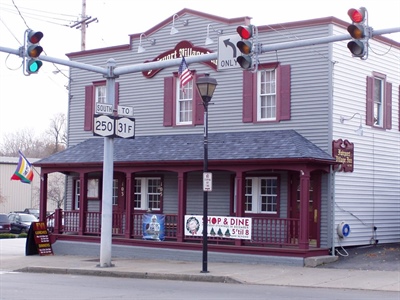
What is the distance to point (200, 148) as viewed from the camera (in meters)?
23.9

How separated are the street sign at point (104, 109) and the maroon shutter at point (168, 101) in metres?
5.71

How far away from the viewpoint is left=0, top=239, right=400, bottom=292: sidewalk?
17.4 metres

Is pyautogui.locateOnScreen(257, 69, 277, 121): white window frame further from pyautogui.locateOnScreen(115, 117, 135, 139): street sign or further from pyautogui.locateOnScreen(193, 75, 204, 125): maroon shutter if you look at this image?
pyautogui.locateOnScreen(115, 117, 135, 139): street sign

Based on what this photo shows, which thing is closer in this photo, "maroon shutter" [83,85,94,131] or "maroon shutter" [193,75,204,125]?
"maroon shutter" [193,75,204,125]

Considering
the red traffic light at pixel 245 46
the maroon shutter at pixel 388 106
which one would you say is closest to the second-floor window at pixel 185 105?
the maroon shutter at pixel 388 106

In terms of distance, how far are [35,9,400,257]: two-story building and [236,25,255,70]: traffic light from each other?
610 cm

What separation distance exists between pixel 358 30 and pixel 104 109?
28.5 feet

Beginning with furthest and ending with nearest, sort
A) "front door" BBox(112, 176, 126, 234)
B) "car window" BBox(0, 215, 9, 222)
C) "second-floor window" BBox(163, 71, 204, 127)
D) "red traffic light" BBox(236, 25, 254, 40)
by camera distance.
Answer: "car window" BBox(0, 215, 9, 222), "front door" BBox(112, 176, 126, 234), "second-floor window" BBox(163, 71, 204, 127), "red traffic light" BBox(236, 25, 254, 40)

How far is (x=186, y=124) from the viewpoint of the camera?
25547 millimetres

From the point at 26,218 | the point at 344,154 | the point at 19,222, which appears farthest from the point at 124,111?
the point at 26,218

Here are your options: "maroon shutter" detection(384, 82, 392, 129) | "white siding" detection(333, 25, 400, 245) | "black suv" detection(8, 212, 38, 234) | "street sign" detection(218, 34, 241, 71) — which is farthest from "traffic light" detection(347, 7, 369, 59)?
"black suv" detection(8, 212, 38, 234)

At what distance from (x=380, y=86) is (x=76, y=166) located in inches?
443

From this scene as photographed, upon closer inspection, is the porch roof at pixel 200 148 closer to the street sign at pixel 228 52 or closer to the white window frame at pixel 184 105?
the white window frame at pixel 184 105

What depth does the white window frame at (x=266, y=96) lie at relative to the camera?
23.5 m
